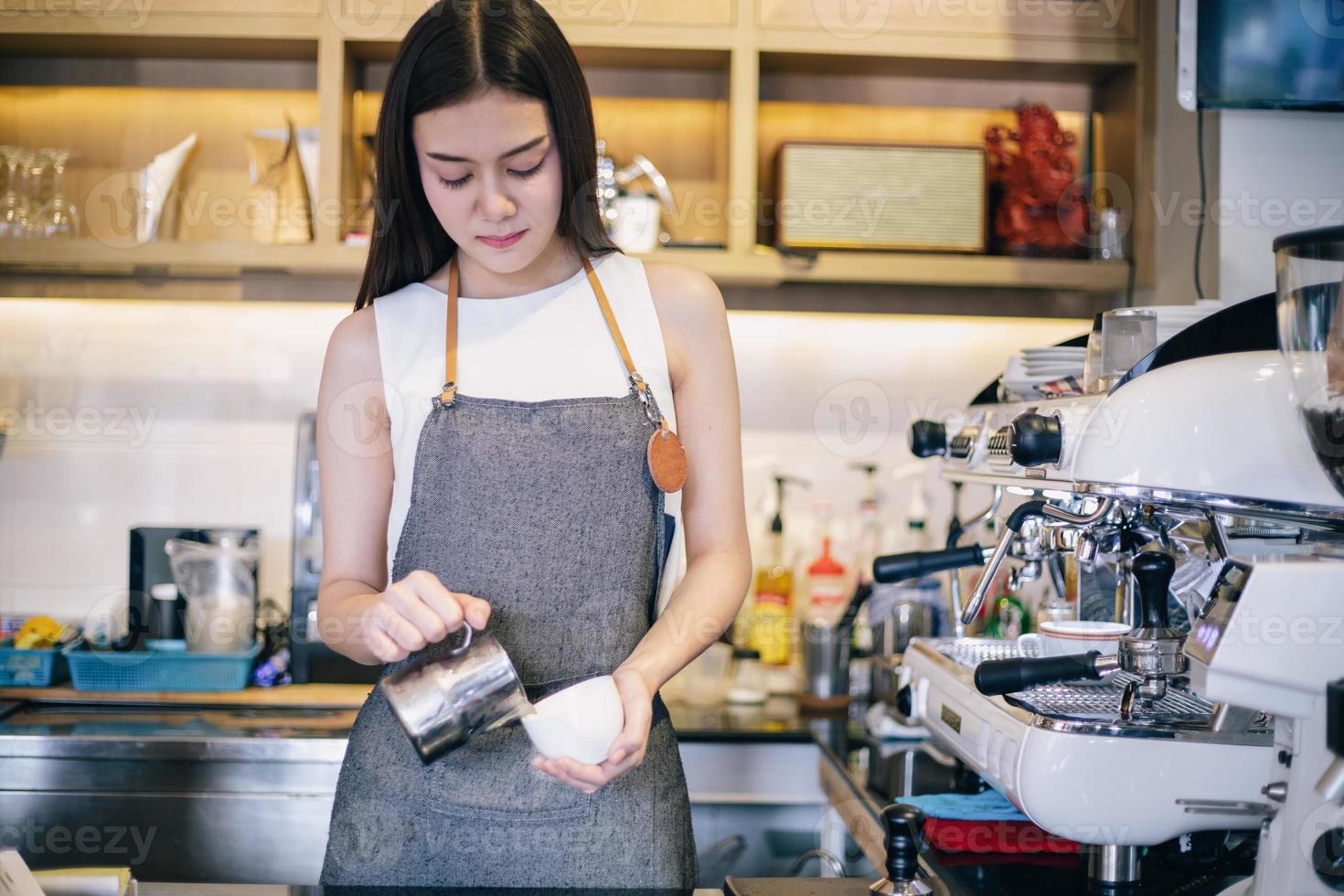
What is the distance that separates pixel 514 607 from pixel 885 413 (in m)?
1.49

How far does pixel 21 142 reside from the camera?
95.8 inches

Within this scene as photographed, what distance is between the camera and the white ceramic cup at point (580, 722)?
905mm

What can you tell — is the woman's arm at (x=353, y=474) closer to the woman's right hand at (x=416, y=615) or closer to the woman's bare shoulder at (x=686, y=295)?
the woman's right hand at (x=416, y=615)

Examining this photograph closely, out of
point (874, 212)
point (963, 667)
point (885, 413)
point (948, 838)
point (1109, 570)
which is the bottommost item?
point (948, 838)

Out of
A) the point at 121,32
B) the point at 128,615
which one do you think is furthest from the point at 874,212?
the point at 128,615

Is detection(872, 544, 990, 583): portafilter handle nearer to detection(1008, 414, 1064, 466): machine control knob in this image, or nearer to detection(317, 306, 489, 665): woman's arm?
detection(1008, 414, 1064, 466): machine control knob

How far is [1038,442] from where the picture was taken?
1.18m

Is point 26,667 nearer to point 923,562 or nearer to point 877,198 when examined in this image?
point 923,562

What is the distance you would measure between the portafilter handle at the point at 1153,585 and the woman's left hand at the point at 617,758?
0.48 m

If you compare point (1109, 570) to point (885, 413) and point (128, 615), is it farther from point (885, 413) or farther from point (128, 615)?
point (128, 615)

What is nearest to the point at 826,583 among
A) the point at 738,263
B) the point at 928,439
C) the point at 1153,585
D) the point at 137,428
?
the point at 738,263

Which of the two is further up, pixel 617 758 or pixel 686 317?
pixel 686 317

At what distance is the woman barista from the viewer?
111 centimetres

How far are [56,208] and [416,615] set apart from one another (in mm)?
1710
